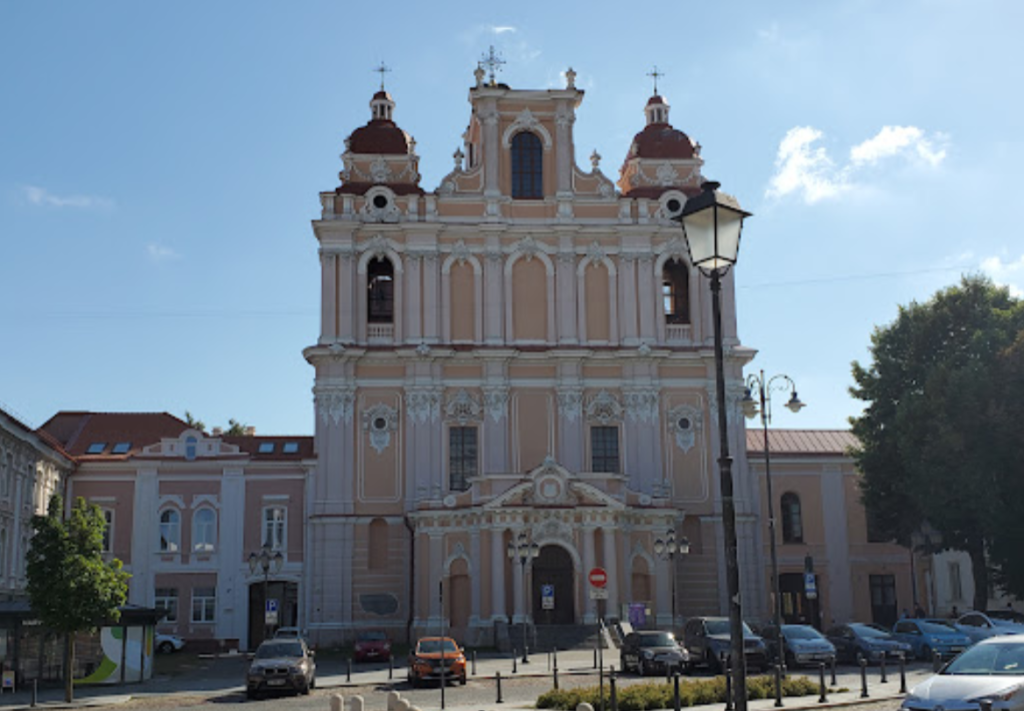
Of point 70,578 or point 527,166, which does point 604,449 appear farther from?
point 70,578

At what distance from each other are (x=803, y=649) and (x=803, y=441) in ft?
101

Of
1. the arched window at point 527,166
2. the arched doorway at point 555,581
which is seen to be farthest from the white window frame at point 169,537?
the arched window at point 527,166

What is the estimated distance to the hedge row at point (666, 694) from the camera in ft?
80.0

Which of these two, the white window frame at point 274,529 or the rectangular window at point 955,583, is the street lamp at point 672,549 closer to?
the white window frame at point 274,529

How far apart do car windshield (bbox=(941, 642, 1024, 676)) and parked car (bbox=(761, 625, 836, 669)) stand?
1638 cm

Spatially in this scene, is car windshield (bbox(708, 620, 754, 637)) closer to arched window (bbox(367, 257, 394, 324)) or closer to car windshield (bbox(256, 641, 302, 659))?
car windshield (bbox(256, 641, 302, 659))

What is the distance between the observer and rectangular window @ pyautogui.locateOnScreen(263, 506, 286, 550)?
54062 millimetres

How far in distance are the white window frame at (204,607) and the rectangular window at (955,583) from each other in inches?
1514

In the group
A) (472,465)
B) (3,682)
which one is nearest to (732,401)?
(472,465)

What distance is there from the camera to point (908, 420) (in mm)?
50656

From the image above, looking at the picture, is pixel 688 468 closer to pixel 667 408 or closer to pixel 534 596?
pixel 667 408

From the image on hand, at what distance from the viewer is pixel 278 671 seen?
3177 cm

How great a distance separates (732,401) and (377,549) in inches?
717

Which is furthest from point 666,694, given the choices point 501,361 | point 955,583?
point 955,583
